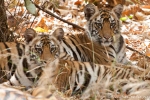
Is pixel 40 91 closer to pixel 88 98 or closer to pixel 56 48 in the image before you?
pixel 88 98

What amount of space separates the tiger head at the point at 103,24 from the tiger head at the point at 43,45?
845 millimetres

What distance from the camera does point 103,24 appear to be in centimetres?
469

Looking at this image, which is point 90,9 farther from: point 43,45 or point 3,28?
point 43,45

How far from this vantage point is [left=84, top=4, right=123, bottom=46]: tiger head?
4.64 m

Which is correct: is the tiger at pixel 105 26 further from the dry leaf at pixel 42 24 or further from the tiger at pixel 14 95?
the tiger at pixel 14 95

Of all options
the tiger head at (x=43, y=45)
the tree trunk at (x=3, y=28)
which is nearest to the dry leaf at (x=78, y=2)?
the tree trunk at (x=3, y=28)

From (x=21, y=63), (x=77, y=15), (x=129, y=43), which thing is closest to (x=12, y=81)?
(x=21, y=63)

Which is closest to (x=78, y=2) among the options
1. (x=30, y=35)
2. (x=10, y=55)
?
(x=10, y=55)

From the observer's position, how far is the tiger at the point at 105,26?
464cm

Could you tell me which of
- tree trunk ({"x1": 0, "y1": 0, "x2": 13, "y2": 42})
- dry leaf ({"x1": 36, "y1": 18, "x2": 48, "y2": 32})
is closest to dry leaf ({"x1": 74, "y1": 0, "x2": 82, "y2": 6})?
dry leaf ({"x1": 36, "y1": 18, "x2": 48, "y2": 32})

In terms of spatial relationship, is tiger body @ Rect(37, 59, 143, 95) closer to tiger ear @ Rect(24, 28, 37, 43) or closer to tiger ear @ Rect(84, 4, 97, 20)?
tiger ear @ Rect(24, 28, 37, 43)

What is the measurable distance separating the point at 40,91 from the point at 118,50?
2.41m

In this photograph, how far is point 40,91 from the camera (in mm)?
2715

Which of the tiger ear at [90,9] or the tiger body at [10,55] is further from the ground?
the tiger ear at [90,9]
